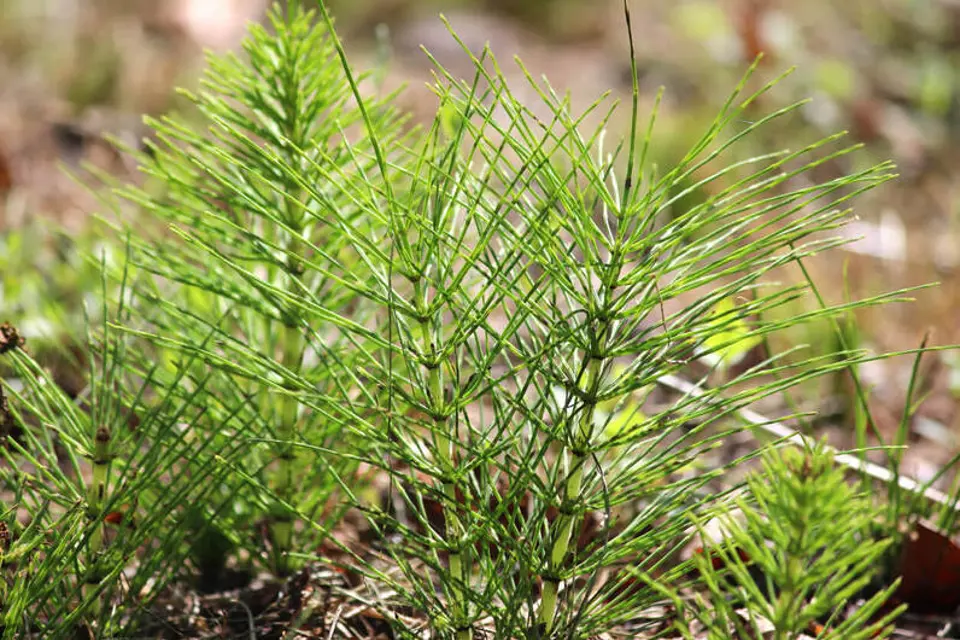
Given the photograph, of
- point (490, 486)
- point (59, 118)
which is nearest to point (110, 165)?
point (59, 118)

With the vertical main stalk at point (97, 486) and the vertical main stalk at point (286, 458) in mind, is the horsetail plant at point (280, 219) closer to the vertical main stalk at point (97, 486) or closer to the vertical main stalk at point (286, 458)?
the vertical main stalk at point (286, 458)

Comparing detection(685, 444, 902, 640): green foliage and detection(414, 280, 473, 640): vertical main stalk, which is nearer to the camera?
detection(685, 444, 902, 640): green foliage

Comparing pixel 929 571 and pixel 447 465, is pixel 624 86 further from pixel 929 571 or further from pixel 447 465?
pixel 447 465

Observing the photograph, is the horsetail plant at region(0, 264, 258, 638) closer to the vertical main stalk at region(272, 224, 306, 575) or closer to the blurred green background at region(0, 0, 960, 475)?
the vertical main stalk at region(272, 224, 306, 575)

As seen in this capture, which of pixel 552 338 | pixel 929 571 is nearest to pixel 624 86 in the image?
pixel 929 571

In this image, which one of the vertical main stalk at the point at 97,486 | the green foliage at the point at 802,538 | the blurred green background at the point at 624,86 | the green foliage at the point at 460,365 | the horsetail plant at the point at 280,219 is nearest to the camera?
the green foliage at the point at 802,538

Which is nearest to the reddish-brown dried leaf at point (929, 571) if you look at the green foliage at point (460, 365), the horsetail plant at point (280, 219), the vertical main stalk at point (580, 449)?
the green foliage at point (460, 365)

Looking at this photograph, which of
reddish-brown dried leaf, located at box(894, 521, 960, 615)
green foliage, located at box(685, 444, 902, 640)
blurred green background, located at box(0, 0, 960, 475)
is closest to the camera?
green foliage, located at box(685, 444, 902, 640)

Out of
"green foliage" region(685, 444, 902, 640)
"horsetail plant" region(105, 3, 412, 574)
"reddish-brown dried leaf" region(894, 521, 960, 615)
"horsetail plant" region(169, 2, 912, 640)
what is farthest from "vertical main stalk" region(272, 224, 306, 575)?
"reddish-brown dried leaf" region(894, 521, 960, 615)
